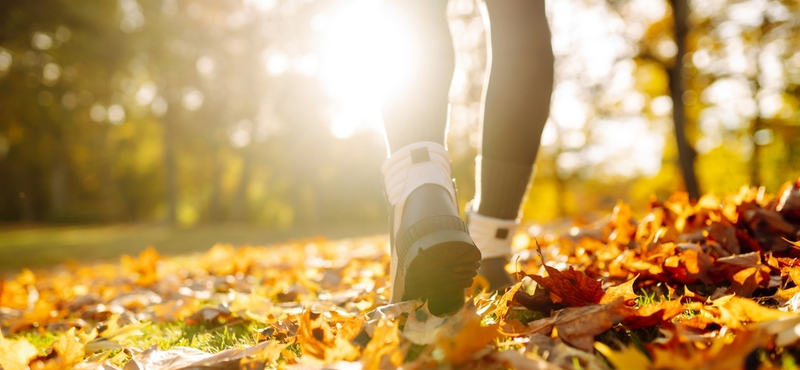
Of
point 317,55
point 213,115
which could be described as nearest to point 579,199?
point 317,55

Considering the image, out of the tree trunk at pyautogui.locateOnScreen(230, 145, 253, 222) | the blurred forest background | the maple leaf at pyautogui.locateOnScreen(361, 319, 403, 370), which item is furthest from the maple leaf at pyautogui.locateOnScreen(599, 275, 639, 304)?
the tree trunk at pyautogui.locateOnScreen(230, 145, 253, 222)

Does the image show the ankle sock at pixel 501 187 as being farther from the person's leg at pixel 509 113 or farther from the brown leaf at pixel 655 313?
the brown leaf at pixel 655 313

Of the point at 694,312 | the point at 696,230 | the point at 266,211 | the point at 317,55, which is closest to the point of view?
the point at 694,312

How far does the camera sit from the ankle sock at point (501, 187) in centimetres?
151

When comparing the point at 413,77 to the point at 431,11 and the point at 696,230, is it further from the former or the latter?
the point at 696,230

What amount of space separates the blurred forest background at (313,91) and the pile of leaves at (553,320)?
558 centimetres

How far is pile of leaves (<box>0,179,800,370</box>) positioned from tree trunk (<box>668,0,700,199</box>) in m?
8.18

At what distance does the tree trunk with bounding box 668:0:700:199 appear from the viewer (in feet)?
29.8

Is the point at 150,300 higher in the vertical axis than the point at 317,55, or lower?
lower

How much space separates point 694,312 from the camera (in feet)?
3.79

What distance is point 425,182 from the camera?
1235mm

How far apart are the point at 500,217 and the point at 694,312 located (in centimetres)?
60

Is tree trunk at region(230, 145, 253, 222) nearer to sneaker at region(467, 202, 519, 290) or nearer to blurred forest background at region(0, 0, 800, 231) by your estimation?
blurred forest background at region(0, 0, 800, 231)

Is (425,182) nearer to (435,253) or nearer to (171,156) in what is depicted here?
(435,253)
